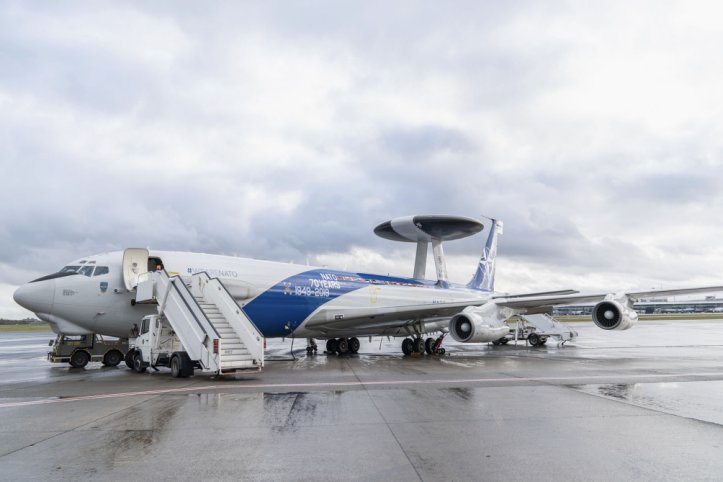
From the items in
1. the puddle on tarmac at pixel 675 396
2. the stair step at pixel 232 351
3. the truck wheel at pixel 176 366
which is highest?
the stair step at pixel 232 351

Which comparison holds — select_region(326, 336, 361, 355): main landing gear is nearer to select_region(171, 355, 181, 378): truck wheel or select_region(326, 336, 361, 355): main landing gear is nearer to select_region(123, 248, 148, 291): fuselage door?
select_region(123, 248, 148, 291): fuselage door

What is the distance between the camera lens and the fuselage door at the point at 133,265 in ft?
57.0

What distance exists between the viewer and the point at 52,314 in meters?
16.4

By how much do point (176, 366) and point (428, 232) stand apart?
2437 cm

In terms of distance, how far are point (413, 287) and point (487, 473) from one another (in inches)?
894

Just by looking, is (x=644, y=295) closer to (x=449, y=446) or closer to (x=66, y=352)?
(x=449, y=446)

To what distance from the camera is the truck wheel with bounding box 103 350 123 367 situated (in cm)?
1933

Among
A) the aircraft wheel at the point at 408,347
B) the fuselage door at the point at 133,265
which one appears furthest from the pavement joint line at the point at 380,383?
the aircraft wheel at the point at 408,347

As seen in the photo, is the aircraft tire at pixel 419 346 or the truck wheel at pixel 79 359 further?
the aircraft tire at pixel 419 346

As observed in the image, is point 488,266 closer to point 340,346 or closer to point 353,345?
point 353,345

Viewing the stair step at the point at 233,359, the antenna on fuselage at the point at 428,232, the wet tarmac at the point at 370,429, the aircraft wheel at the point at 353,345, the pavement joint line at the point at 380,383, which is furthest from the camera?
the antenna on fuselage at the point at 428,232

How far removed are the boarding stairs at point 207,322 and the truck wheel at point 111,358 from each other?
409 cm

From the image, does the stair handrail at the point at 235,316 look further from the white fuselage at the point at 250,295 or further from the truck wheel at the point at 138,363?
the truck wheel at the point at 138,363

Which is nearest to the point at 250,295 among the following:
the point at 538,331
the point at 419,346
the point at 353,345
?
the point at 353,345
